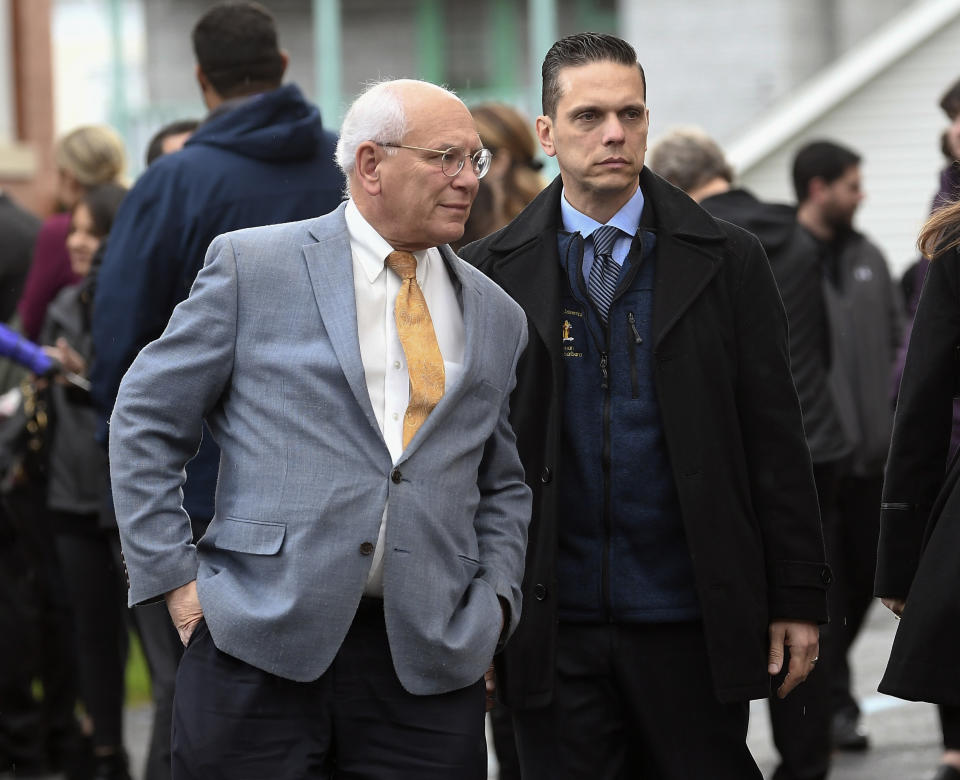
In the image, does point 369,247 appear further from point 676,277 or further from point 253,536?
point 676,277

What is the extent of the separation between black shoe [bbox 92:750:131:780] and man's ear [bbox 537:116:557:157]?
3445 mm

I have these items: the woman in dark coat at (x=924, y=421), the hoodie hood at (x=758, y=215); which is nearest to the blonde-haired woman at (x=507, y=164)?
the hoodie hood at (x=758, y=215)

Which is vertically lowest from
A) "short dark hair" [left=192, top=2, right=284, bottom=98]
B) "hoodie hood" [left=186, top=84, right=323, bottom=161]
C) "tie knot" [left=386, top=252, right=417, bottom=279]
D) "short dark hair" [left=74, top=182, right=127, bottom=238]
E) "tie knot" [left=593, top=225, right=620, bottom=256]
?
"short dark hair" [left=74, top=182, right=127, bottom=238]

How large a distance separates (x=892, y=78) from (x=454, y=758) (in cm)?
1464

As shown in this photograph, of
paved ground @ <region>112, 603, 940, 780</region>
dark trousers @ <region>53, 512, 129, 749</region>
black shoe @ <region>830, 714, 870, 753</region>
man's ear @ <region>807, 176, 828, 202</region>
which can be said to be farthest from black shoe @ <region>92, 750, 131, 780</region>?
man's ear @ <region>807, 176, 828, 202</region>

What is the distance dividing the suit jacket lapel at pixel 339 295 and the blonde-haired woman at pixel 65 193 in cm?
370

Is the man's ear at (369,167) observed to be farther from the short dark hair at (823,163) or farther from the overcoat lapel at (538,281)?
the short dark hair at (823,163)

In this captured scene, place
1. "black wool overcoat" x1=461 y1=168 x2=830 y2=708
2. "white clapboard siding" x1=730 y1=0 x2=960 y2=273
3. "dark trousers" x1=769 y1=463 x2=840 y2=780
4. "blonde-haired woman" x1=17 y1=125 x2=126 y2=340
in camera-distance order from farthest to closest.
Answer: "white clapboard siding" x1=730 y1=0 x2=960 y2=273
"blonde-haired woman" x1=17 y1=125 x2=126 y2=340
"dark trousers" x1=769 y1=463 x2=840 y2=780
"black wool overcoat" x1=461 y1=168 x2=830 y2=708

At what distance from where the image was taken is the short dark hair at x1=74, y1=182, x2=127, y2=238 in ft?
23.0

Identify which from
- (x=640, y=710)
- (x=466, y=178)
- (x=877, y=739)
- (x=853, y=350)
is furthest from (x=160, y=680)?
(x=853, y=350)

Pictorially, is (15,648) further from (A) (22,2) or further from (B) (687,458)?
(A) (22,2)

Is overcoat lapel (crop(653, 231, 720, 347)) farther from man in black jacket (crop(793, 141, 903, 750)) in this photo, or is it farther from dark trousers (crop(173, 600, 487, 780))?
man in black jacket (crop(793, 141, 903, 750))

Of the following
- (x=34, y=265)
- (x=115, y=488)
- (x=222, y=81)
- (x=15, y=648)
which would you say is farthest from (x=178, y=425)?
(x=34, y=265)

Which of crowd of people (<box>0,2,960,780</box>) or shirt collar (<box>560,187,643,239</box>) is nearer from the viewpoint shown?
crowd of people (<box>0,2,960,780</box>)
